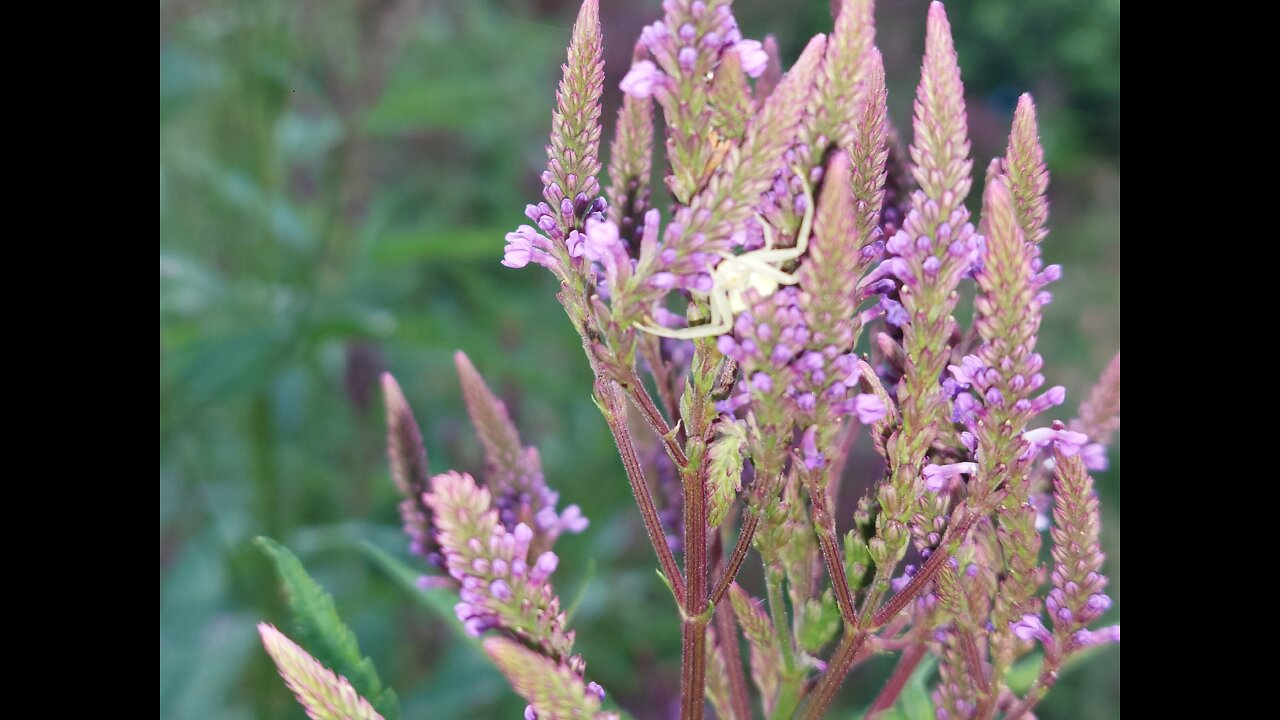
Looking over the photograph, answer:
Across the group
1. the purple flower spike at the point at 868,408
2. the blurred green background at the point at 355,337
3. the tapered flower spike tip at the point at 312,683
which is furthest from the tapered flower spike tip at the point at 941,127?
the blurred green background at the point at 355,337

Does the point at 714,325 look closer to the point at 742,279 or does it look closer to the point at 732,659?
the point at 742,279

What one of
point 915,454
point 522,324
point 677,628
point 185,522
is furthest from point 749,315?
point 185,522

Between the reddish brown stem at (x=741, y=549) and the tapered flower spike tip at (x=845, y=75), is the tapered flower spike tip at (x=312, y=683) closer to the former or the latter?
the reddish brown stem at (x=741, y=549)

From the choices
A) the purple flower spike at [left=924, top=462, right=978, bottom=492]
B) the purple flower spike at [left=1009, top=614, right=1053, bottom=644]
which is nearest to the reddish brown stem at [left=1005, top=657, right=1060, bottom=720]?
the purple flower spike at [left=1009, top=614, right=1053, bottom=644]

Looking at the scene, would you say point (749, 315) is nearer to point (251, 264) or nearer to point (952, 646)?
point (952, 646)

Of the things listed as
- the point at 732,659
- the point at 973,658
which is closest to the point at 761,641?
the point at 732,659
